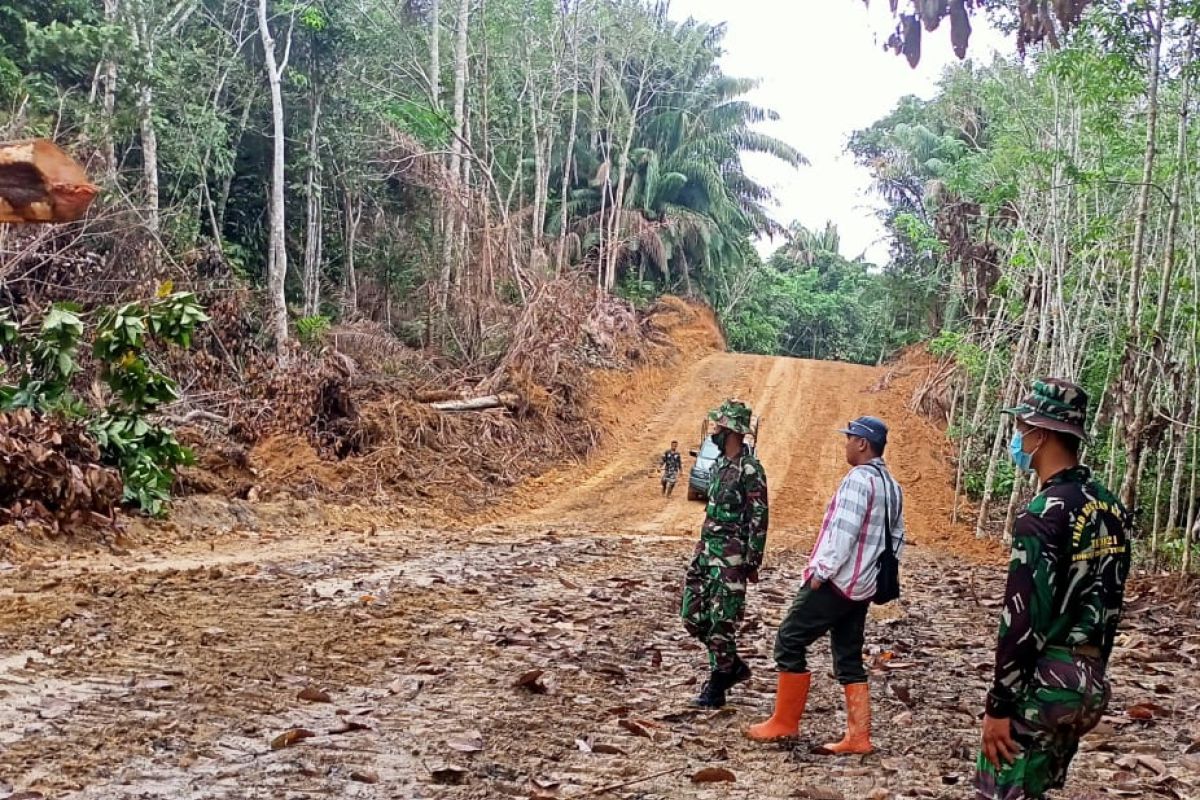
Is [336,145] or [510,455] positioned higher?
[336,145]

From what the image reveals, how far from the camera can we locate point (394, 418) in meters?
16.9

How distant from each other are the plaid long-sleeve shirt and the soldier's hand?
1.70 m

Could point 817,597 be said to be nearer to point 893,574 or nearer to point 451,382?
point 893,574

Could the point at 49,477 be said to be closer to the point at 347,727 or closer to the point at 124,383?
the point at 124,383

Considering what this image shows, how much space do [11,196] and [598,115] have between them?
2901cm

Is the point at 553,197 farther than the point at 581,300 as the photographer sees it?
Yes

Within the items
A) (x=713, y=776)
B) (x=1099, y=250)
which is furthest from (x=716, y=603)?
(x=1099, y=250)

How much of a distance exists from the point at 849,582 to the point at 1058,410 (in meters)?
1.82

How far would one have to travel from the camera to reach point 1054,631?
2.89 m

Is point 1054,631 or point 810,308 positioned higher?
point 810,308

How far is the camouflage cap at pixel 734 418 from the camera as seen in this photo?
555cm

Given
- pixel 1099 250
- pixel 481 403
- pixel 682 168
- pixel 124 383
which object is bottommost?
pixel 481 403

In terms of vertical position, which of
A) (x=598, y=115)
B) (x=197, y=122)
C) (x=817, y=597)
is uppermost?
(x=598, y=115)

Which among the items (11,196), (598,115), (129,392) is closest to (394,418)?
(129,392)
